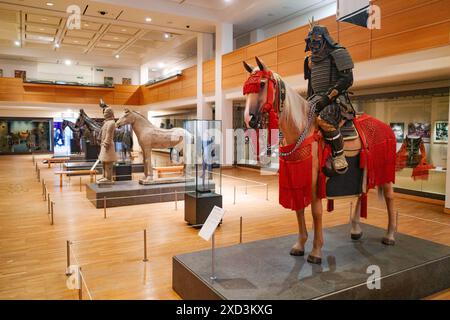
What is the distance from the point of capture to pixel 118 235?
5.20m

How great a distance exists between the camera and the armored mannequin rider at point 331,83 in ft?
10.0

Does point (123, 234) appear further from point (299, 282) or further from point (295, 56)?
point (295, 56)

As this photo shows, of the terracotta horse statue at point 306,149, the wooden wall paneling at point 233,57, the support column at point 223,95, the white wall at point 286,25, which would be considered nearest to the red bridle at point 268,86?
the terracotta horse statue at point 306,149

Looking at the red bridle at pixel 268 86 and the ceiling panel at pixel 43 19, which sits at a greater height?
the ceiling panel at pixel 43 19

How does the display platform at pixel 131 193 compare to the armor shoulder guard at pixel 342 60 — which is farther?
the display platform at pixel 131 193

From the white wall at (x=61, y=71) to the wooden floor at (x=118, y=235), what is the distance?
15.5 m

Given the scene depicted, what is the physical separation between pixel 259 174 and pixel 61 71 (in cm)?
1624

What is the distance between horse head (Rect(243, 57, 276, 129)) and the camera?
2.64 metres

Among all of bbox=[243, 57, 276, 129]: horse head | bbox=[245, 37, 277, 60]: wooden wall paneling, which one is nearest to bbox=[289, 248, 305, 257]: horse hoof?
bbox=[243, 57, 276, 129]: horse head

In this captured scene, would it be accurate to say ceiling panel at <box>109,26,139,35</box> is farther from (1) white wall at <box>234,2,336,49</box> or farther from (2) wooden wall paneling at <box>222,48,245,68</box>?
(2) wooden wall paneling at <box>222,48,245,68</box>

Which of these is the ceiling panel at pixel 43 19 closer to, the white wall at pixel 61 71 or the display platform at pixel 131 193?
the white wall at pixel 61 71

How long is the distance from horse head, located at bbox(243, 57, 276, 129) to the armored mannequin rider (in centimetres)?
64

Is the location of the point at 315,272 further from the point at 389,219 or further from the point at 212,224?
the point at 389,219

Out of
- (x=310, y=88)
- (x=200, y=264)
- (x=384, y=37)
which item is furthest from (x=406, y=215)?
(x=200, y=264)
